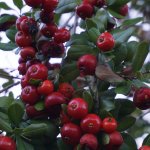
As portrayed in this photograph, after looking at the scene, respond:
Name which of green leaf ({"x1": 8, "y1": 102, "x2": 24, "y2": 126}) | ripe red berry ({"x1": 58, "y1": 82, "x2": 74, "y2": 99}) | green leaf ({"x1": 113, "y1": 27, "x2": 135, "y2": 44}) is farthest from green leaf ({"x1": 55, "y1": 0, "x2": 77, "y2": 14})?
green leaf ({"x1": 8, "y1": 102, "x2": 24, "y2": 126})

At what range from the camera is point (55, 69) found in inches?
55.3

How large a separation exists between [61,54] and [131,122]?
0.34m

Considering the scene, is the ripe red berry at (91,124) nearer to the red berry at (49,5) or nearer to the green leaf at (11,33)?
the red berry at (49,5)

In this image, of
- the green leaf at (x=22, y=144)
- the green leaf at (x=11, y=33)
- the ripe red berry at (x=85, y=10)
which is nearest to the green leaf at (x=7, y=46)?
the green leaf at (x=11, y=33)

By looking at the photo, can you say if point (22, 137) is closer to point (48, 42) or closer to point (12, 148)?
point (12, 148)

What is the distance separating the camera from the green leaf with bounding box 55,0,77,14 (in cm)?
153

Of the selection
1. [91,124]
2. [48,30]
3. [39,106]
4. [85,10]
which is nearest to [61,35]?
[48,30]

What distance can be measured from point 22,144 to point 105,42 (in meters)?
0.39

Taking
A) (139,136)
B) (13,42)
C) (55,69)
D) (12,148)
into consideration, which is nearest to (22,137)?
(12,148)

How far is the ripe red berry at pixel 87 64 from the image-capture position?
127 centimetres

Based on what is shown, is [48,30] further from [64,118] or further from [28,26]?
[64,118]

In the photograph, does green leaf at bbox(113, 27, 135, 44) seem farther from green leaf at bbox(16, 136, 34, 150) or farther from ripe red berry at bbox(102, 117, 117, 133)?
green leaf at bbox(16, 136, 34, 150)

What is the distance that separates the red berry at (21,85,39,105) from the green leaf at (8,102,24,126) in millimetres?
50

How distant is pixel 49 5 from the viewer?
55.2 inches
